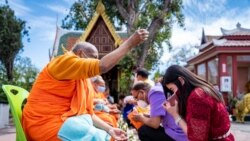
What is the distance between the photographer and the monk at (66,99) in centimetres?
241

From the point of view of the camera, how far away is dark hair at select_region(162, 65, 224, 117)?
243 centimetres

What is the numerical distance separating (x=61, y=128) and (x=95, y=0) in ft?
69.5

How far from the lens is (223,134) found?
2.38m

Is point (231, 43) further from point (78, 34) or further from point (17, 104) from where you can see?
point (17, 104)

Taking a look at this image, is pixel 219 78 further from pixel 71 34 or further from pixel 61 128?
pixel 61 128

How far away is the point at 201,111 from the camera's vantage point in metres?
2.31

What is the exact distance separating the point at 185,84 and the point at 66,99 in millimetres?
770

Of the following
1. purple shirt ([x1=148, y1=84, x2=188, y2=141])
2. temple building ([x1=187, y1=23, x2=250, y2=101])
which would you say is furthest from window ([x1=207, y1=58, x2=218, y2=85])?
purple shirt ([x1=148, y1=84, x2=188, y2=141])

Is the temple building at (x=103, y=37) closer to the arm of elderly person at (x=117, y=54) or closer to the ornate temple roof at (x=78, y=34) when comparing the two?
the ornate temple roof at (x=78, y=34)

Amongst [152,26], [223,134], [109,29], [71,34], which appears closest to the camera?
[223,134]

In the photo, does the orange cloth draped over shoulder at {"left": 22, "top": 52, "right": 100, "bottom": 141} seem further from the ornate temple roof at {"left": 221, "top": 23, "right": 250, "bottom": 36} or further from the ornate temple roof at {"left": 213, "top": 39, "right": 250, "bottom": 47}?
the ornate temple roof at {"left": 221, "top": 23, "right": 250, "bottom": 36}

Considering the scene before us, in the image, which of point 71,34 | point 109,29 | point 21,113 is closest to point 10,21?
point 71,34

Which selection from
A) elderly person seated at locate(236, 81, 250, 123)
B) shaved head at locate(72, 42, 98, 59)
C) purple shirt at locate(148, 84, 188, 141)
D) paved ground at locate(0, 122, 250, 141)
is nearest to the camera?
shaved head at locate(72, 42, 98, 59)

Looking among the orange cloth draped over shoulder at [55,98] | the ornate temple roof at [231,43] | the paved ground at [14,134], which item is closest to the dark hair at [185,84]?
the orange cloth draped over shoulder at [55,98]
